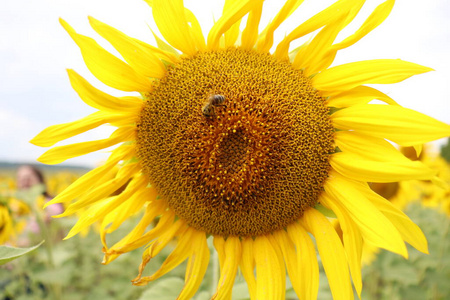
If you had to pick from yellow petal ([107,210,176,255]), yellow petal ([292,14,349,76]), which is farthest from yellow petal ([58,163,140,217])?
yellow petal ([292,14,349,76])

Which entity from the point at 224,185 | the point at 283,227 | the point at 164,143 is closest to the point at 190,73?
the point at 164,143

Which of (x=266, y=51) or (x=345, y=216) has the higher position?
(x=266, y=51)

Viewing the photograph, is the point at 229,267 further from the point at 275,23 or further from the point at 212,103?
the point at 275,23

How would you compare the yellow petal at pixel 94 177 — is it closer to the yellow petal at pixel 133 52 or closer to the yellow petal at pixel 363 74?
the yellow petal at pixel 133 52

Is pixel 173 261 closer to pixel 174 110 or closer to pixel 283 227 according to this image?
pixel 283 227

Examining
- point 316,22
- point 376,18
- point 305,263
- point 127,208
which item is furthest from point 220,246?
point 376,18

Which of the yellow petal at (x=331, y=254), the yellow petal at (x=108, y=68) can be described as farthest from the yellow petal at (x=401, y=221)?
the yellow petal at (x=108, y=68)
